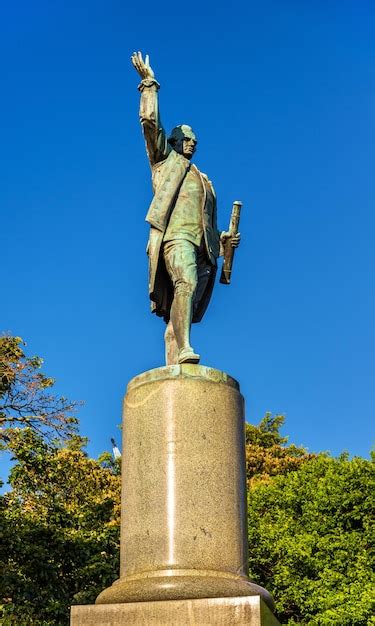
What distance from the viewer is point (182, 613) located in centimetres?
584

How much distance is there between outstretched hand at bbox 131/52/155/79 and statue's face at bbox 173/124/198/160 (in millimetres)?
774

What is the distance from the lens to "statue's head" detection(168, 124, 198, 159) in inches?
344

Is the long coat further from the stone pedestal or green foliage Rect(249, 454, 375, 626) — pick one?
green foliage Rect(249, 454, 375, 626)

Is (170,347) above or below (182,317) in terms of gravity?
below

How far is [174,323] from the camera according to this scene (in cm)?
784

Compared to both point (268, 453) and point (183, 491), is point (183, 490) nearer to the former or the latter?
point (183, 491)

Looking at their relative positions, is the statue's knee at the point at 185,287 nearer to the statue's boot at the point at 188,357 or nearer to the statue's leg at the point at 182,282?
the statue's leg at the point at 182,282

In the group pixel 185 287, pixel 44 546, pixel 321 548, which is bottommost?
pixel 44 546

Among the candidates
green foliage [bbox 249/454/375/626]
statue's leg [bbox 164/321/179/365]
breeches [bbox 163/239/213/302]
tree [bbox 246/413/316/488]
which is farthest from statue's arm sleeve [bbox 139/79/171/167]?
tree [bbox 246/413/316/488]

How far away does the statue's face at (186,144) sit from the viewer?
875 cm

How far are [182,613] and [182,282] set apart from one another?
3156 mm

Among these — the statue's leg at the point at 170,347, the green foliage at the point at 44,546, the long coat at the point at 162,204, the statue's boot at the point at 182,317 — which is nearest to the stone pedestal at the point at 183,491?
the statue's boot at the point at 182,317

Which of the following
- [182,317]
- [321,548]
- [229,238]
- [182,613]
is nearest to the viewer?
[182,613]

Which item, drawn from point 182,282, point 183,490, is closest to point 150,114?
point 182,282
